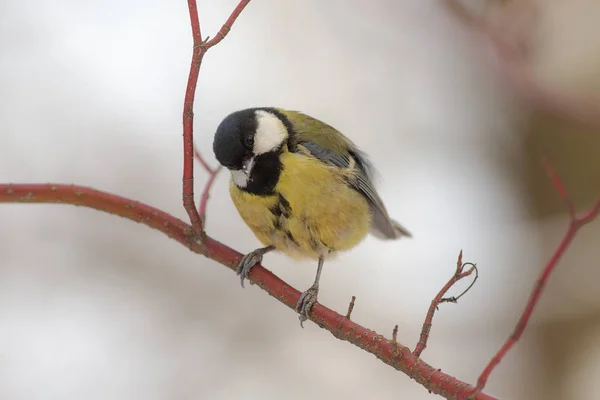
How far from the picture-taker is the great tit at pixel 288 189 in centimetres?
219

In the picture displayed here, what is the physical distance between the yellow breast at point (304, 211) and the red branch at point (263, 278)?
25 centimetres

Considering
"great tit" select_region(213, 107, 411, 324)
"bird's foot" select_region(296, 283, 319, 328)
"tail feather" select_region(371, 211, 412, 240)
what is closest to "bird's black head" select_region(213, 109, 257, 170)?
"great tit" select_region(213, 107, 411, 324)

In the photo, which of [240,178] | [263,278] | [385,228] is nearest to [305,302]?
[263,278]

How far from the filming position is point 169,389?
350cm

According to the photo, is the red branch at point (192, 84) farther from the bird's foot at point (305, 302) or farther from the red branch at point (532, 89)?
the red branch at point (532, 89)

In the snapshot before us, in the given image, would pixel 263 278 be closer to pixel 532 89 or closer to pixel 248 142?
pixel 248 142

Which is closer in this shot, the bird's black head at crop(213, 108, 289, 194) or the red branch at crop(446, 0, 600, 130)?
the red branch at crop(446, 0, 600, 130)

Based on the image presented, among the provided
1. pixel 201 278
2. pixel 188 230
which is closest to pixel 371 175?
pixel 188 230

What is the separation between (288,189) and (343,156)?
0.45 meters

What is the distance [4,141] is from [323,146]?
2.33m

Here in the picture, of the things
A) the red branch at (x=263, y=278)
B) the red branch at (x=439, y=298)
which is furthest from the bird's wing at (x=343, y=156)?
the red branch at (x=439, y=298)

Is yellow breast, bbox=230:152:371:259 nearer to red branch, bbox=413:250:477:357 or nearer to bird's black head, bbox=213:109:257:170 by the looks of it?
bird's black head, bbox=213:109:257:170

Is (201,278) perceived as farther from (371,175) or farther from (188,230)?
(188,230)

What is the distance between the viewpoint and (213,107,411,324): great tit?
7.17 feet
